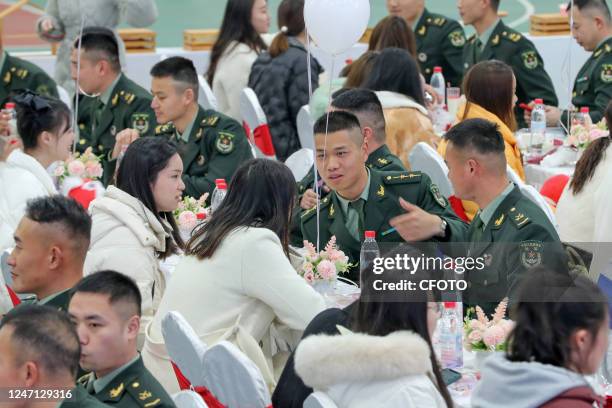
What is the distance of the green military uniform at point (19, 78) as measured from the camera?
7887mm

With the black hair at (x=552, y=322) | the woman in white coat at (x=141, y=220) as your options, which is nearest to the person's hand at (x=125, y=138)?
the woman in white coat at (x=141, y=220)

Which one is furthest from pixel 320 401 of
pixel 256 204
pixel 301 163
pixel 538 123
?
pixel 538 123

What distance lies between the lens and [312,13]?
554cm

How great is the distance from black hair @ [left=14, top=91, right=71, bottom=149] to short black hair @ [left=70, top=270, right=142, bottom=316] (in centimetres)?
255

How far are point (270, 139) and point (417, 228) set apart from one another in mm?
2854

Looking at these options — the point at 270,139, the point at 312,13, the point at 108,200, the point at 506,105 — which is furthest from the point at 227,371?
the point at 270,139

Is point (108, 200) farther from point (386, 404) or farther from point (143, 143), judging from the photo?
point (386, 404)

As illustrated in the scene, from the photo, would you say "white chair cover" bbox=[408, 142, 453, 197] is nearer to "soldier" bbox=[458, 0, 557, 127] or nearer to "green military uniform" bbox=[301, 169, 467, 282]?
"green military uniform" bbox=[301, 169, 467, 282]

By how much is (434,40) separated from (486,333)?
5231mm

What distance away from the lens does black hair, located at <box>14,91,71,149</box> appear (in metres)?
5.88

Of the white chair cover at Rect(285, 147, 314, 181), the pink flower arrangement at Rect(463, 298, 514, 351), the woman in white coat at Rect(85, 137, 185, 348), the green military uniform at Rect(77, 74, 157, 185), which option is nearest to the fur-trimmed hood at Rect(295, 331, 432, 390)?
the pink flower arrangement at Rect(463, 298, 514, 351)

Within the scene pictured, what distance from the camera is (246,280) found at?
3932mm

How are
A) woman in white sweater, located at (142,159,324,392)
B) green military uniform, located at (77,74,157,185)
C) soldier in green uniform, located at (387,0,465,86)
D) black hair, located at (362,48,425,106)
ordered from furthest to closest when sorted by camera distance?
soldier in green uniform, located at (387,0,465,86) < green military uniform, located at (77,74,157,185) < black hair, located at (362,48,425,106) < woman in white sweater, located at (142,159,324,392)

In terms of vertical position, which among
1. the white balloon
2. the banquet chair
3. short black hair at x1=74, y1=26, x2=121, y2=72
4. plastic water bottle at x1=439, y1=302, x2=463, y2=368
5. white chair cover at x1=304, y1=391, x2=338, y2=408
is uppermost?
the white balloon
